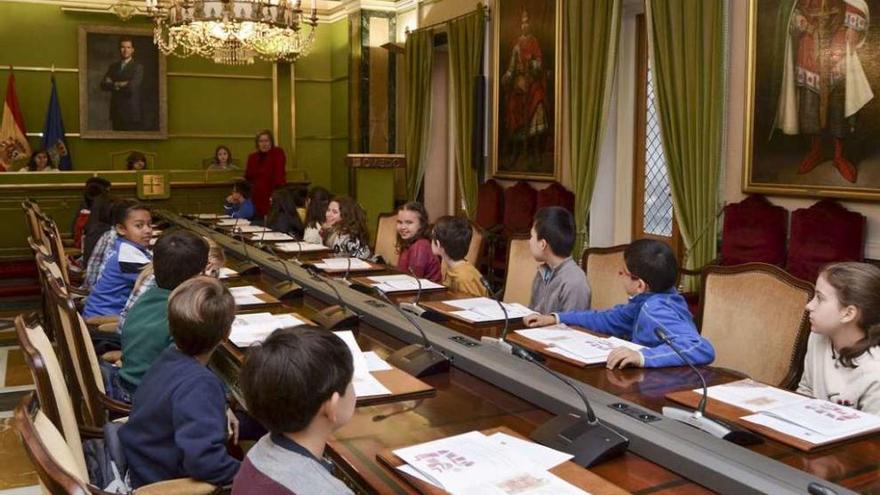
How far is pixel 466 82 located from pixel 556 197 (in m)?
2.07

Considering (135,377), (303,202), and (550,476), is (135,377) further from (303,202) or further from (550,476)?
(303,202)

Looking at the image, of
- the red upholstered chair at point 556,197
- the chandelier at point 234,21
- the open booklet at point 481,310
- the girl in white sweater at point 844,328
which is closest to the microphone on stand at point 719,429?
the girl in white sweater at point 844,328

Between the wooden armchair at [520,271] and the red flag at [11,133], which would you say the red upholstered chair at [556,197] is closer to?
the wooden armchair at [520,271]

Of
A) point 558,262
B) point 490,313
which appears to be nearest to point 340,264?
point 558,262

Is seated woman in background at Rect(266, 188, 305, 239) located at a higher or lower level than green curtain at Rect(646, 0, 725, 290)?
lower

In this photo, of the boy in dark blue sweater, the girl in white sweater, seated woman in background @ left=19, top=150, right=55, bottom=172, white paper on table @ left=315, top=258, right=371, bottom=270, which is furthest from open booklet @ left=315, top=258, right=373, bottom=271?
seated woman in background @ left=19, top=150, right=55, bottom=172

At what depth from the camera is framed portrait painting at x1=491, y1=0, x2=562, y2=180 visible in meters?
7.30

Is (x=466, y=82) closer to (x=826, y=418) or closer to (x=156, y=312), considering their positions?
(x=156, y=312)

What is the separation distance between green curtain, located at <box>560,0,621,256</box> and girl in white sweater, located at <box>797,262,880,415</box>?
4282 millimetres

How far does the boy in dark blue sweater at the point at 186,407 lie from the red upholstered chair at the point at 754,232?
3.70m

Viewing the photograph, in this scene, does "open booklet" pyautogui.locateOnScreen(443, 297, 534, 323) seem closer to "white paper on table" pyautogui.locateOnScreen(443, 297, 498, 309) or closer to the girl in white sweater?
"white paper on table" pyautogui.locateOnScreen(443, 297, 498, 309)

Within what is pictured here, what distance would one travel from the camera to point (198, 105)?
11.5m

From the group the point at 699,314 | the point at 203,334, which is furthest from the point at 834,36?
the point at 203,334

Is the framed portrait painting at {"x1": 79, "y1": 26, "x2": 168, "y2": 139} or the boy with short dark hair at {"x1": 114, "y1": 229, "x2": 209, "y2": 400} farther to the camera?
the framed portrait painting at {"x1": 79, "y1": 26, "x2": 168, "y2": 139}
